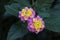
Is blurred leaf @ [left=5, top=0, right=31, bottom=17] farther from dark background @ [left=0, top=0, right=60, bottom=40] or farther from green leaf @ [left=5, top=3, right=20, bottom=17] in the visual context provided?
dark background @ [left=0, top=0, right=60, bottom=40]

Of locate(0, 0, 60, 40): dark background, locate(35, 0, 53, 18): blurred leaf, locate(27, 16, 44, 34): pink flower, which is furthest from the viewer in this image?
locate(0, 0, 60, 40): dark background

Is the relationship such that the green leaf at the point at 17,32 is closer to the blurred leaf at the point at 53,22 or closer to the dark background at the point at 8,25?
the blurred leaf at the point at 53,22

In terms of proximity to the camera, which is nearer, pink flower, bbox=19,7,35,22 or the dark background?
Result: pink flower, bbox=19,7,35,22

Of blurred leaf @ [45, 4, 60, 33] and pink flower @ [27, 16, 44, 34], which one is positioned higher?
pink flower @ [27, 16, 44, 34]

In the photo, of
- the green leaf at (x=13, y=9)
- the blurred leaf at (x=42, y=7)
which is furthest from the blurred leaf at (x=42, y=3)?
the green leaf at (x=13, y=9)

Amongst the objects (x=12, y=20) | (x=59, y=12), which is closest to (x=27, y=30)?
(x=59, y=12)

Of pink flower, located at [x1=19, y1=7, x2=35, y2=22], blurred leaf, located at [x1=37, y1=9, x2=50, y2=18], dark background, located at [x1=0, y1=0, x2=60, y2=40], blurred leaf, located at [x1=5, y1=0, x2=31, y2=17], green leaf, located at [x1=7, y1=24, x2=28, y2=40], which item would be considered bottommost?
dark background, located at [x1=0, y1=0, x2=60, y2=40]

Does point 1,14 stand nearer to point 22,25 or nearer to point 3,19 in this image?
point 3,19

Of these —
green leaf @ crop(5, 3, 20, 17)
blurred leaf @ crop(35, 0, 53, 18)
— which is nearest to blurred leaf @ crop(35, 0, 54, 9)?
blurred leaf @ crop(35, 0, 53, 18)

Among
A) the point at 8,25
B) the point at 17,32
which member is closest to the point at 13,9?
the point at 17,32
